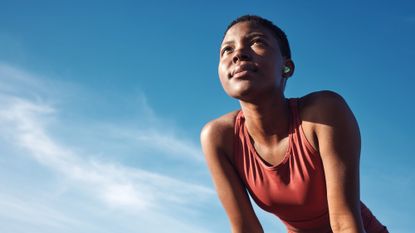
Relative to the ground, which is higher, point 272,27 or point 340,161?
point 272,27

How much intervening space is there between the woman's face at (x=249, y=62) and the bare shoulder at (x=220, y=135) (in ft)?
2.71

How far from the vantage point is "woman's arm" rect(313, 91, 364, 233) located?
14.6 feet

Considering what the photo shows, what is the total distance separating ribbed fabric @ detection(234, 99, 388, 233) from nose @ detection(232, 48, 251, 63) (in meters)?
0.82

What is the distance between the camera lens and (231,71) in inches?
186

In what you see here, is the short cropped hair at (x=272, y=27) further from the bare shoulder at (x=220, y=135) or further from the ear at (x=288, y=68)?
the bare shoulder at (x=220, y=135)

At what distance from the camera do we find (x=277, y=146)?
516 centimetres

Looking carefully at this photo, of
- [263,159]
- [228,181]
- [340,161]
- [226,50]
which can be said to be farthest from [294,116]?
[228,181]

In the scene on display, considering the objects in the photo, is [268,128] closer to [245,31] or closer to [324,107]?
[324,107]

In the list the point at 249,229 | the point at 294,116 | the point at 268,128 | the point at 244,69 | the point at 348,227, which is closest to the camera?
the point at 348,227

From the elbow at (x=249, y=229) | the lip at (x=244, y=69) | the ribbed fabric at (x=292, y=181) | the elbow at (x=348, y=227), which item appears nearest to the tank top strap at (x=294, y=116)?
the ribbed fabric at (x=292, y=181)

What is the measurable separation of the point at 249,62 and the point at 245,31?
0.43 meters

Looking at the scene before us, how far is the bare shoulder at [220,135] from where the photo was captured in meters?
5.51

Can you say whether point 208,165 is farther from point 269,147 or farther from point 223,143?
point 269,147

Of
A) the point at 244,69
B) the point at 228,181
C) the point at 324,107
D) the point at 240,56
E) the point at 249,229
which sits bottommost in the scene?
the point at 249,229
